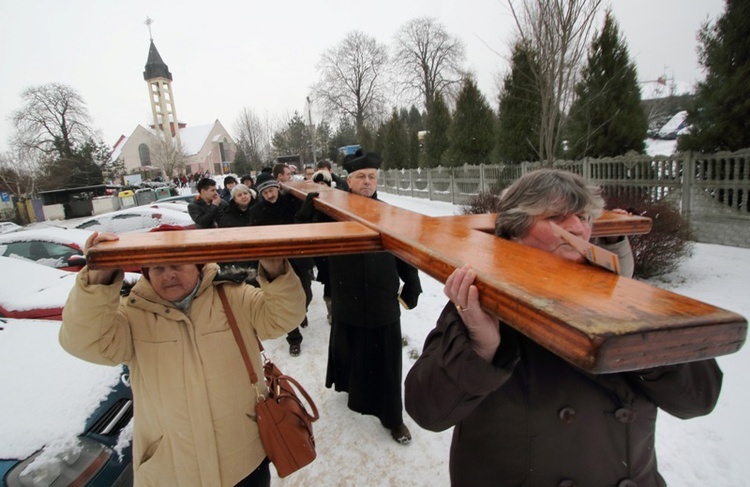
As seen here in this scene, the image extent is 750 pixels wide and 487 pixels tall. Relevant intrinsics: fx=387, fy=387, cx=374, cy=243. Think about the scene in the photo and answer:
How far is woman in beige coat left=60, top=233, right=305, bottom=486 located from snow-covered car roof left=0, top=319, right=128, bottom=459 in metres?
0.74

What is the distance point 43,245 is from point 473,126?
1338 centimetres

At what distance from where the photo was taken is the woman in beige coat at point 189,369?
5.04 ft

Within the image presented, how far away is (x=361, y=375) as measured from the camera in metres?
2.83

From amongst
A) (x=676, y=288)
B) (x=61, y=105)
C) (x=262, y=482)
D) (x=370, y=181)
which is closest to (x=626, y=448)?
(x=262, y=482)

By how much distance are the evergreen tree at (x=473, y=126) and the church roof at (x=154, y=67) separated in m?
54.0

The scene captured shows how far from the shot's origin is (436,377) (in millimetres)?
1077

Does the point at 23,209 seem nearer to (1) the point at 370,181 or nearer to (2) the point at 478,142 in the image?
(2) the point at 478,142

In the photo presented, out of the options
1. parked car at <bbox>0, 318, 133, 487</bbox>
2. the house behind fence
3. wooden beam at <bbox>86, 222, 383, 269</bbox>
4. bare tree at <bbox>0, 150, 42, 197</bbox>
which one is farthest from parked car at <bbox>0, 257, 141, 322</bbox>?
bare tree at <bbox>0, 150, 42, 197</bbox>

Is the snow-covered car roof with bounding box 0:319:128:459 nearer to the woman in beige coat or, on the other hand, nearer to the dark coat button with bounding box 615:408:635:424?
the woman in beige coat

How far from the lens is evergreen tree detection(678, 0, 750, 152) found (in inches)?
247

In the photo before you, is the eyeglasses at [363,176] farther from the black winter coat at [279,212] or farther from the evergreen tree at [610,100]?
the evergreen tree at [610,100]

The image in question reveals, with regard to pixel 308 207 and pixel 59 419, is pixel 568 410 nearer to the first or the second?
pixel 308 207

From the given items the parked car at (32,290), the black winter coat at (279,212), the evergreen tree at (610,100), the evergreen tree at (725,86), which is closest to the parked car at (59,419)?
the parked car at (32,290)

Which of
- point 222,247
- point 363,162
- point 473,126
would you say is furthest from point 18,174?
point 222,247
